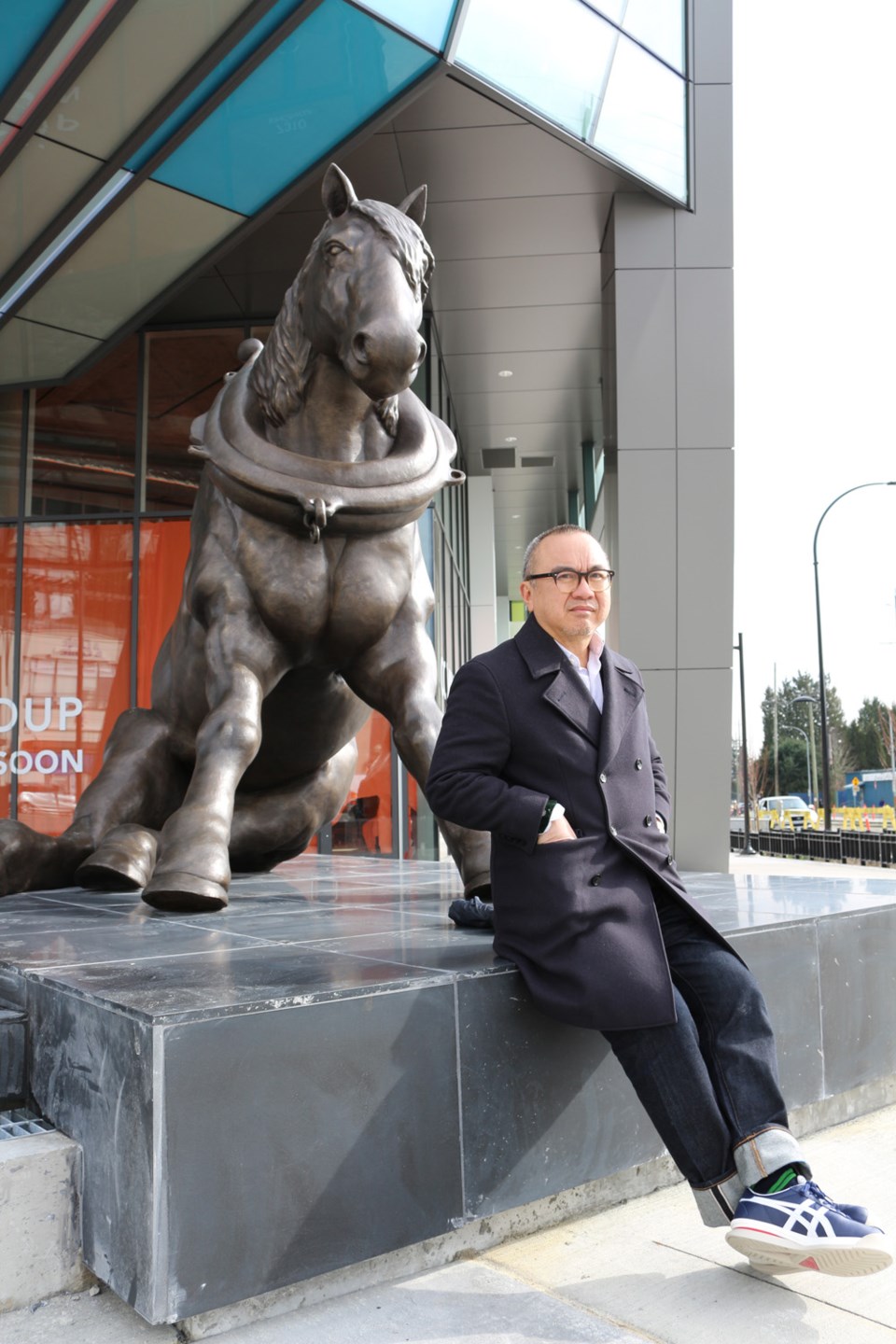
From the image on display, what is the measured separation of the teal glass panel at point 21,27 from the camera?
674cm

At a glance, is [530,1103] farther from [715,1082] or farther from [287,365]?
[287,365]

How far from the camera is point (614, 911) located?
2.41 metres

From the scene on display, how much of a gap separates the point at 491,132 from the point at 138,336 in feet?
19.3

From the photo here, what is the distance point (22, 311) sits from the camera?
11.1 metres

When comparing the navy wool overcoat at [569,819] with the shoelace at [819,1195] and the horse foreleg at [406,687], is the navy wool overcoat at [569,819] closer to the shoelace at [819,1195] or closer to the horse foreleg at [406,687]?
the shoelace at [819,1195]

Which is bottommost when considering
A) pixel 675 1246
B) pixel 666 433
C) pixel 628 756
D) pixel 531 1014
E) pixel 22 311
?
pixel 675 1246

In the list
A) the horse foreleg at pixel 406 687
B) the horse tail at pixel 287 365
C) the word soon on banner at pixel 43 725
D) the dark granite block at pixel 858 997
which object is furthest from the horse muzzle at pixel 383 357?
the word soon on banner at pixel 43 725

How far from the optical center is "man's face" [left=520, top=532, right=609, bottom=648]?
2650mm

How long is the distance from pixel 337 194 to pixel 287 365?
0.57 m

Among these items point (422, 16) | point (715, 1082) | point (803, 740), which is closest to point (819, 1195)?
point (715, 1082)

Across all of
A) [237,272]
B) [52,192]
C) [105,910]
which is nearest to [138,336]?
[237,272]

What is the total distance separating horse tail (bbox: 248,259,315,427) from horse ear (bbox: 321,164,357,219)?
0.22 meters

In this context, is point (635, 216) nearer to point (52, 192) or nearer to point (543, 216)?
point (543, 216)

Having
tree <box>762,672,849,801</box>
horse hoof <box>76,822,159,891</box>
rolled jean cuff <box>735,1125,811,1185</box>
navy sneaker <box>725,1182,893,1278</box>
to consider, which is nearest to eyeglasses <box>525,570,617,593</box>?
rolled jean cuff <box>735,1125,811,1185</box>
